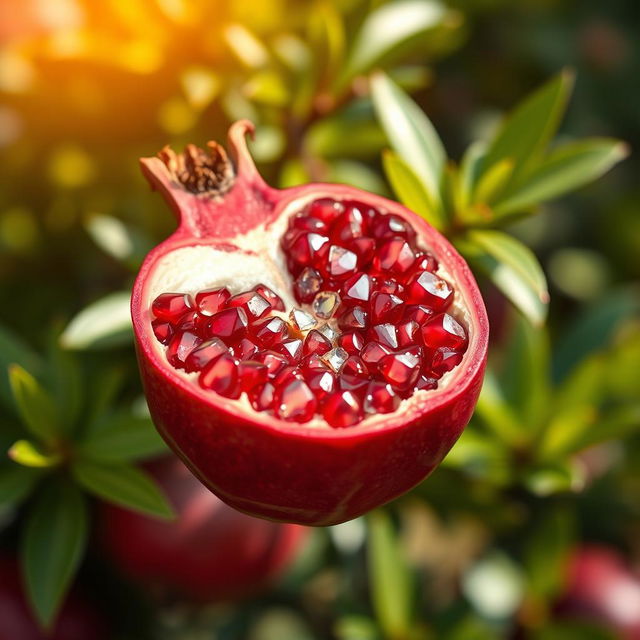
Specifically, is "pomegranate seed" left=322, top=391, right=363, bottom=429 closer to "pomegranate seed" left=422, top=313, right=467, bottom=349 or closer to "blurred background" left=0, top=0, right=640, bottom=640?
"pomegranate seed" left=422, top=313, right=467, bottom=349

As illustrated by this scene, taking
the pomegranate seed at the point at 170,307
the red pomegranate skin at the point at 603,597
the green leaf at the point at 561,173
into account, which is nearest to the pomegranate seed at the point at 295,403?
the pomegranate seed at the point at 170,307

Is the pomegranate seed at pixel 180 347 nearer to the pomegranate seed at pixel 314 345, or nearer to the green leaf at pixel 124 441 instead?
the pomegranate seed at pixel 314 345

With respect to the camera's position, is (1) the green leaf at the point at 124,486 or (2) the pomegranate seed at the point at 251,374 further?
(1) the green leaf at the point at 124,486

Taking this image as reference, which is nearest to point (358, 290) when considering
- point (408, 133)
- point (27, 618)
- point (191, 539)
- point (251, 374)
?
point (251, 374)

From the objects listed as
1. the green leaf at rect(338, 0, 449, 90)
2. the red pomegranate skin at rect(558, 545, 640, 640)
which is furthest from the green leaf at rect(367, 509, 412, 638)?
the green leaf at rect(338, 0, 449, 90)

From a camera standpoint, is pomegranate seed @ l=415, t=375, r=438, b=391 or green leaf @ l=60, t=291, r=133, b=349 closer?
pomegranate seed @ l=415, t=375, r=438, b=391

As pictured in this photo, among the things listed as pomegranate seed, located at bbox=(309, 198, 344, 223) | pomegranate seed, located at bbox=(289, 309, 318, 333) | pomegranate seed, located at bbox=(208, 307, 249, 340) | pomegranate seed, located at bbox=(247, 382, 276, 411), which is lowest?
pomegranate seed, located at bbox=(289, 309, 318, 333)

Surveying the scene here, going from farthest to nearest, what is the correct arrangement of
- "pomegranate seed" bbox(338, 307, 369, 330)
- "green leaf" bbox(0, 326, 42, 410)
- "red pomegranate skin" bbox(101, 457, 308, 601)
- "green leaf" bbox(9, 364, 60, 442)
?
"red pomegranate skin" bbox(101, 457, 308, 601)
"green leaf" bbox(0, 326, 42, 410)
"green leaf" bbox(9, 364, 60, 442)
"pomegranate seed" bbox(338, 307, 369, 330)

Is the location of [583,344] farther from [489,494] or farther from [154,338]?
[154,338]
